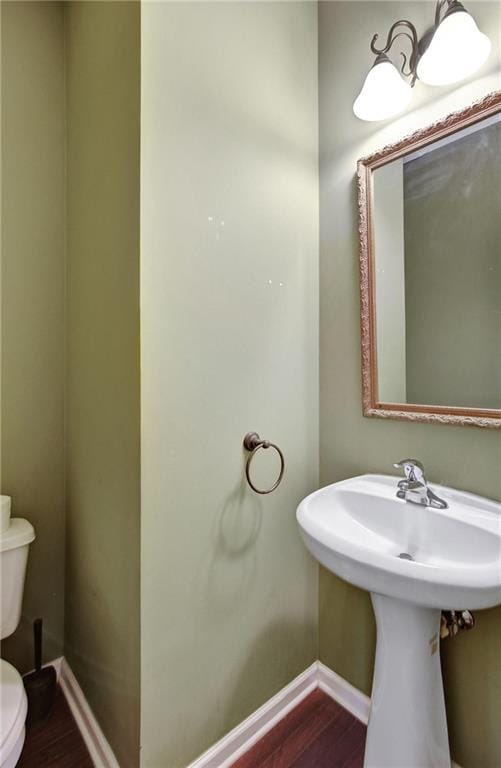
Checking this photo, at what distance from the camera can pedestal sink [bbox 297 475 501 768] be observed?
766 millimetres

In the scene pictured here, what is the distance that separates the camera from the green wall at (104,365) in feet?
2.92

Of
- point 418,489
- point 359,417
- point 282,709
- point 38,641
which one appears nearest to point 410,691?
point 418,489

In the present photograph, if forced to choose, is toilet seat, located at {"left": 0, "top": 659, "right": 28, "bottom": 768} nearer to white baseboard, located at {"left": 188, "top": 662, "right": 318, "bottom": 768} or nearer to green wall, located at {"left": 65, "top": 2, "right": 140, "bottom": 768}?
green wall, located at {"left": 65, "top": 2, "right": 140, "bottom": 768}

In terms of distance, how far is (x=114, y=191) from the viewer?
0.97m

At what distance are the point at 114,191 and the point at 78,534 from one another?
1.19 m

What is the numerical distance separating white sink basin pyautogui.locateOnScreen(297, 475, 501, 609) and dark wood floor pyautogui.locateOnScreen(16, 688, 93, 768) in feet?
3.60

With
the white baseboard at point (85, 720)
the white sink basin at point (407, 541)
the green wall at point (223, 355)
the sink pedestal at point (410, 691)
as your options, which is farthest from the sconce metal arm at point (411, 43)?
the white baseboard at point (85, 720)

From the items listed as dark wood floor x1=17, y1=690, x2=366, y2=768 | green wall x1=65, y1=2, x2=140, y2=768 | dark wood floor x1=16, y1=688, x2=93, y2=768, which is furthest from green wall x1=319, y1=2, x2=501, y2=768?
dark wood floor x1=16, y1=688, x2=93, y2=768

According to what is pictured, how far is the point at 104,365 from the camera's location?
1037mm

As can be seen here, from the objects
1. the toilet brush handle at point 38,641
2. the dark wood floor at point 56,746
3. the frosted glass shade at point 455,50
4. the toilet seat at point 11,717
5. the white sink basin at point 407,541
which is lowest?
the dark wood floor at point 56,746

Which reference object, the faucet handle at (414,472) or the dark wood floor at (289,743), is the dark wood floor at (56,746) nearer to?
the dark wood floor at (289,743)

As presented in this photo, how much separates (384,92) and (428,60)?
0.13 meters

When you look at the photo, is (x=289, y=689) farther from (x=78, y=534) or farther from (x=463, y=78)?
(x=463, y=78)

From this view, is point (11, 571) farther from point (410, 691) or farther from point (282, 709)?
point (410, 691)
